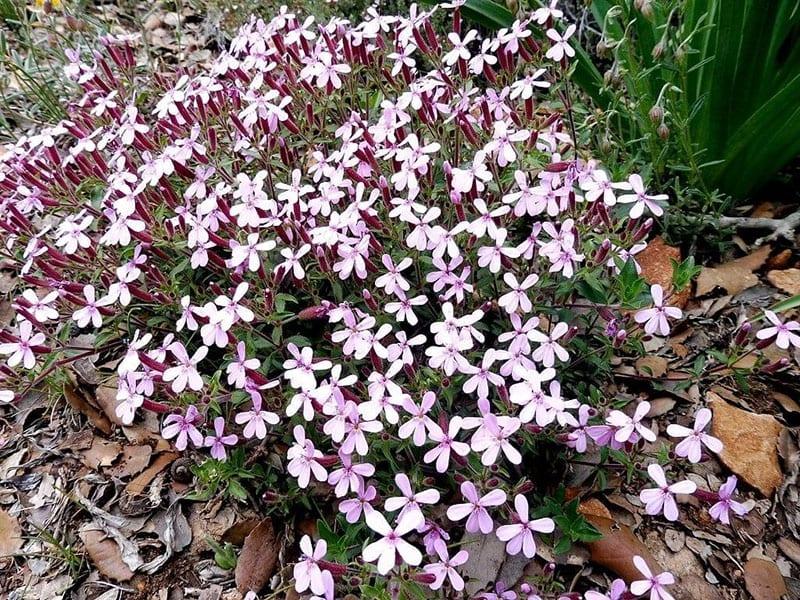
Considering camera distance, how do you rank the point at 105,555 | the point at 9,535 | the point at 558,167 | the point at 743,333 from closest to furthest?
the point at 743,333 → the point at 558,167 → the point at 105,555 → the point at 9,535

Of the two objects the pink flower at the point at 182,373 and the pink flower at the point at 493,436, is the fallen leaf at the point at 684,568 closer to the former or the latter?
the pink flower at the point at 493,436

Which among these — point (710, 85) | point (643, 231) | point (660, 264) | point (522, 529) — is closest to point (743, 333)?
point (643, 231)

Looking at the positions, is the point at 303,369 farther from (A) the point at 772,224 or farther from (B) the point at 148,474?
(A) the point at 772,224

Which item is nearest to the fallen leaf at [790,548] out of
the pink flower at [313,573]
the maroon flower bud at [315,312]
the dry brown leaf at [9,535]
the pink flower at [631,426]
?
the pink flower at [631,426]

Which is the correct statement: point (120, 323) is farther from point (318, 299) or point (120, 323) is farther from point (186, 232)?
point (318, 299)

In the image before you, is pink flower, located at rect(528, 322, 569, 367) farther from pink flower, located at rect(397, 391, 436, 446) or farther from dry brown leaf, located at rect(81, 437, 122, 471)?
dry brown leaf, located at rect(81, 437, 122, 471)

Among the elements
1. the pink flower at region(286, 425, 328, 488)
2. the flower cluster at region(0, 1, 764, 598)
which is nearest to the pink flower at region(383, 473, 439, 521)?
the flower cluster at region(0, 1, 764, 598)

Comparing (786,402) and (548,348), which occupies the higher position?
(548,348)
